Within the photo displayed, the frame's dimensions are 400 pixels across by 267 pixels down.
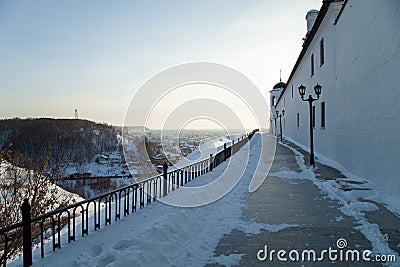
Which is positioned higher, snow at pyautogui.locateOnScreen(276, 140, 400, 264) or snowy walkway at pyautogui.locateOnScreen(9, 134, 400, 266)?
snow at pyautogui.locateOnScreen(276, 140, 400, 264)

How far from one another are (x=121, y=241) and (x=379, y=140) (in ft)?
21.1

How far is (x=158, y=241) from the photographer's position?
4359 mm

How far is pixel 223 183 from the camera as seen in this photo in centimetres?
934

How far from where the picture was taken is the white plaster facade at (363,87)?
6332 mm

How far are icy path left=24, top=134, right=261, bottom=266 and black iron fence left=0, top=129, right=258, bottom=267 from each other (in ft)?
0.92

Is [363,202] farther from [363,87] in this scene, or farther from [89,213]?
[89,213]

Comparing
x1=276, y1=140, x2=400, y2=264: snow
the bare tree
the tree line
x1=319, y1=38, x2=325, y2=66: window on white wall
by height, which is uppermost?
x1=319, y1=38, x2=325, y2=66: window on white wall

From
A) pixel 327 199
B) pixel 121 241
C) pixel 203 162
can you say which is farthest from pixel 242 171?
pixel 121 241

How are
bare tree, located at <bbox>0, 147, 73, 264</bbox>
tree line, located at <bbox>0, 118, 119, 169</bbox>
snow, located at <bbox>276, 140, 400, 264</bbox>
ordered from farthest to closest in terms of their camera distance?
tree line, located at <bbox>0, 118, 119, 169</bbox>, bare tree, located at <bbox>0, 147, 73, 264</bbox>, snow, located at <bbox>276, 140, 400, 264</bbox>

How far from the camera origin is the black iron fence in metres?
3.79

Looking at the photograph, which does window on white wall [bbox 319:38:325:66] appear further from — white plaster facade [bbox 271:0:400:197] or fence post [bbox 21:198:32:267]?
fence post [bbox 21:198:32:267]
